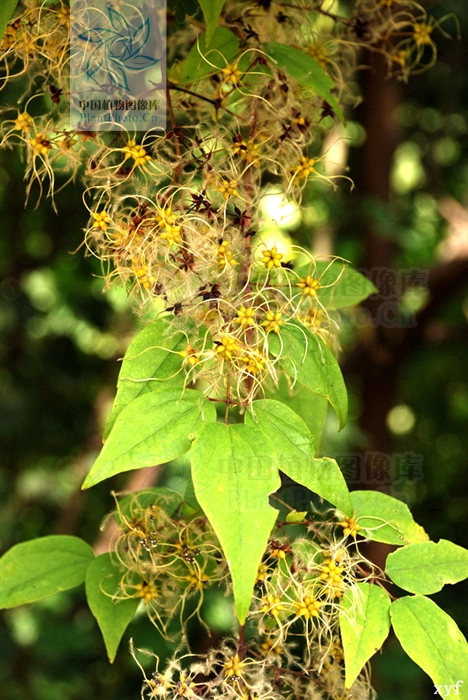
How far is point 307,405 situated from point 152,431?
245 millimetres

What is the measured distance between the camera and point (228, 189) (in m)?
0.65

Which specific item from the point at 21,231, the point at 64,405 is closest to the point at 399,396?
the point at 64,405

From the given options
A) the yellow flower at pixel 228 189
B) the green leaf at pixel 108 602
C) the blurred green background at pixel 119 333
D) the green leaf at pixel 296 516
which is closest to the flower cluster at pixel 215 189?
the yellow flower at pixel 228 189

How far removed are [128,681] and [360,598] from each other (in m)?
0.90

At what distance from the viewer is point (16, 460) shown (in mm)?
1736

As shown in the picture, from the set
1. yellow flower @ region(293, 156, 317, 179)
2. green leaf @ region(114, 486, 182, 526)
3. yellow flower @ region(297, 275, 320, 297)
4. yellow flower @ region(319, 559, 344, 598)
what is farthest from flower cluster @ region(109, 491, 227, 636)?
yellow flower @ region(293, 156, 317, 179)

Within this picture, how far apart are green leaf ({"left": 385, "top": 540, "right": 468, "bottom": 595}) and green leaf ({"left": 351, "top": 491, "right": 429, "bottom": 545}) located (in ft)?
0.05

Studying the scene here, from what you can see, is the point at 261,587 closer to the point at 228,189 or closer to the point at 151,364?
the point at 151,364

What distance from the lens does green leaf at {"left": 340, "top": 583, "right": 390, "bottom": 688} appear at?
555 mm

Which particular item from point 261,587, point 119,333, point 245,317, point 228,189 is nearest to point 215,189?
point 228,189

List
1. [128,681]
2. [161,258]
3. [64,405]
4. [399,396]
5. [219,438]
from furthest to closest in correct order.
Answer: [399,396], [64,405], [128,681], [161,258], [219,438]

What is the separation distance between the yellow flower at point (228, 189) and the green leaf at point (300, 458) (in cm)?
18

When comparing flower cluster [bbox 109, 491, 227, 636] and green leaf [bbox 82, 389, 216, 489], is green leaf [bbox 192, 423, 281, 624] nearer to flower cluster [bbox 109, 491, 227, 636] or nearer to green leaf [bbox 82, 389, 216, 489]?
green leaf [bbox 82, 389, 216, 489]

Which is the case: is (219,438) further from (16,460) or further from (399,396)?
(399,396)
